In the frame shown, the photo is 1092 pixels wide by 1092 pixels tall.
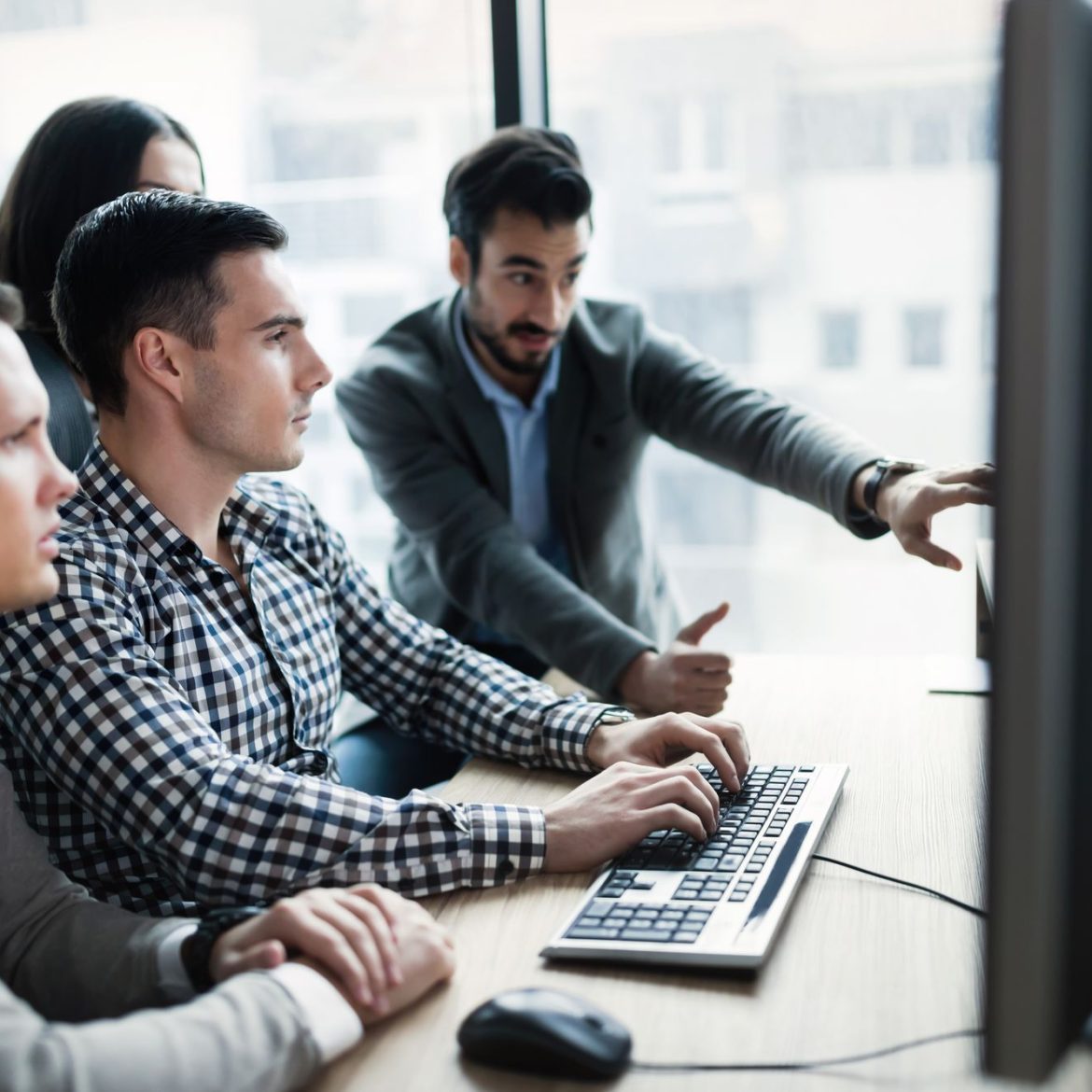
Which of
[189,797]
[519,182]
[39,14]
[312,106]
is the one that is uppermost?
[39,14]

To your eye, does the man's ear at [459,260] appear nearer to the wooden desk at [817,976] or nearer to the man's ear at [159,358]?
the man's ear at [159,358]

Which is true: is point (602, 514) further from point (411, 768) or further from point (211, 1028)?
point (211, 1028)

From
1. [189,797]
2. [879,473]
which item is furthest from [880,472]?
[189,797]

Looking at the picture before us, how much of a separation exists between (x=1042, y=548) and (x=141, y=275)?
3.40ft

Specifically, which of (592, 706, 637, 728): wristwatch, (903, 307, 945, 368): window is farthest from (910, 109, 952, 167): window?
(592, 706, 637, 728): wristwatch

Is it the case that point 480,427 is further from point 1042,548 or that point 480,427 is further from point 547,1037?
point 1042,548

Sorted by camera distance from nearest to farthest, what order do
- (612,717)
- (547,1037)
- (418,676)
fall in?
(547,1037), (612,717), (418,676)

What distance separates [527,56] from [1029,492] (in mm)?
2025

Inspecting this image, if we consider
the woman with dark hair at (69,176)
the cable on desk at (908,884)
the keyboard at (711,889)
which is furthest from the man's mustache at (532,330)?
the cable on desk at (908,884)

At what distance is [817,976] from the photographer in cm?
89

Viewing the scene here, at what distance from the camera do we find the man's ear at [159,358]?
4.30 feet

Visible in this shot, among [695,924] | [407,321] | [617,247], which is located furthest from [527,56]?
[695,924]

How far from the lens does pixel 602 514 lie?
2.12m

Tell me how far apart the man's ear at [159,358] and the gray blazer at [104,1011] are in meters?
0.45
